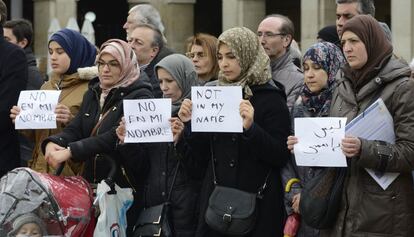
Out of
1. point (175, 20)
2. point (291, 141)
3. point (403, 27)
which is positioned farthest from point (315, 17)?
point (291, 141)

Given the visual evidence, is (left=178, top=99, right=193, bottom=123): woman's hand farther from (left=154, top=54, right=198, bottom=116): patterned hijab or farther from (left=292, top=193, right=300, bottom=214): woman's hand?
(left=292, top=193, right=300, bottom=214): woman's hand

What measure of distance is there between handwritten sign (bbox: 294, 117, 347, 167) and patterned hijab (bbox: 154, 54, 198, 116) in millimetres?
1226

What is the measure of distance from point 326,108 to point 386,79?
72 centimetres

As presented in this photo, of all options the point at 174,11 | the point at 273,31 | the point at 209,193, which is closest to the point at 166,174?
the point at 209,193

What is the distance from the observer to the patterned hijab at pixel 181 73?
801cm

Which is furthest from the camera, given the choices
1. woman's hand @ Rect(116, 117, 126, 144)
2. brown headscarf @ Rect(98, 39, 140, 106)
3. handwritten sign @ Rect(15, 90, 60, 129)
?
handwritten sign @ Rect(15, 90, 60, 129)

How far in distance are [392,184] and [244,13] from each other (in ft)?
71.2

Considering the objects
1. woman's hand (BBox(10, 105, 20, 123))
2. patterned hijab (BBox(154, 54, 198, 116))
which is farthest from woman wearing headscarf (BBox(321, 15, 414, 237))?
woman's hand (BBox(10, 105, 20, 123))

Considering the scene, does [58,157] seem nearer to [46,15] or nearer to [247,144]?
[247,144]

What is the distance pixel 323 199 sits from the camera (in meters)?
6.93

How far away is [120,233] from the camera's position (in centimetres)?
763

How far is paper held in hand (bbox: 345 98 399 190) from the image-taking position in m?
6.70

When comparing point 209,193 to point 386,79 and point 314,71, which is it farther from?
point 386,79

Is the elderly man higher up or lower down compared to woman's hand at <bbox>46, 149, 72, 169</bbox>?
higher up
